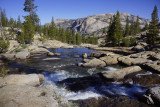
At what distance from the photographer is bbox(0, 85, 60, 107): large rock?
13.9 ft

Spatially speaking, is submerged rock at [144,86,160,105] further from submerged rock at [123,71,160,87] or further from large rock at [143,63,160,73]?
large rock at [143,63,160,73]

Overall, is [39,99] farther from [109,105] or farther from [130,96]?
[130,96]

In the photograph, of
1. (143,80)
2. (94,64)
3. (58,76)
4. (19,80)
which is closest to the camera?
(19,80)

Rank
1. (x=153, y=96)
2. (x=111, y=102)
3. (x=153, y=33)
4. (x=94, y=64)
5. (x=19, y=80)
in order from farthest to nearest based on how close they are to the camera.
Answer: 1. (x=153, y=33)
2. (x=94, y=64)
3. (x=19, y=80)
4. (x=111, y=102)
5. (x=153, y=96)

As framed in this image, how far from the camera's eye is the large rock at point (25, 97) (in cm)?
423

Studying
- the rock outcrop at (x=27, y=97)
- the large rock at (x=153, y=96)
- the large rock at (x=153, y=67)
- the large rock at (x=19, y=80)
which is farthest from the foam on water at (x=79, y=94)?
the large rock at (x=153, y=67)

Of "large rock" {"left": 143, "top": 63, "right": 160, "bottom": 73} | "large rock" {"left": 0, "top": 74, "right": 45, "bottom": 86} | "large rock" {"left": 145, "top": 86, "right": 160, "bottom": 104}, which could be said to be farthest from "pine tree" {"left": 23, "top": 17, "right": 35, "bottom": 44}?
"large rock" {"left": 145, "top": 86, "right": 160, "bottom": 104}

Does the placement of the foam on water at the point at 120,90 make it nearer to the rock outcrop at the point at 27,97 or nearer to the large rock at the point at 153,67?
the rock outcrop at the point at 27,97

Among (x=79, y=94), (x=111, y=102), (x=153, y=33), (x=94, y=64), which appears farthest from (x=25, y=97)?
(x=153, y=33)

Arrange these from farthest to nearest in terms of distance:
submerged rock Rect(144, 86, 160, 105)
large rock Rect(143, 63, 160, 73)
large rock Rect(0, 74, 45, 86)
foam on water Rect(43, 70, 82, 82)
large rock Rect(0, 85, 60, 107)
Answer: large rock Rect(143, 63, 160, 73)
foam on water Rect(43, 70, 82, 82)
large rock Rect(0, 74, 45, 86)
submerged rock Rect(144, 86, 160, 105)
large rock Rect(0, 85, 60, 107)

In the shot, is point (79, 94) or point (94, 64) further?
point (94, 64)

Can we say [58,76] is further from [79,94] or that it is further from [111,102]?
[111,102]

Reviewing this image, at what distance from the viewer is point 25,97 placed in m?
4.65

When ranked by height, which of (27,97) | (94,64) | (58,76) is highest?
(27,97)
